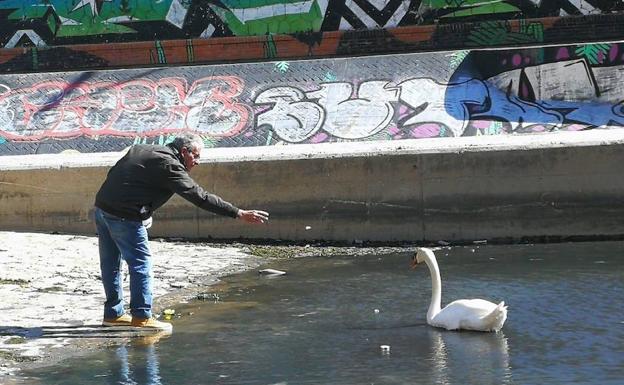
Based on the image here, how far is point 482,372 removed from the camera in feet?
22.7

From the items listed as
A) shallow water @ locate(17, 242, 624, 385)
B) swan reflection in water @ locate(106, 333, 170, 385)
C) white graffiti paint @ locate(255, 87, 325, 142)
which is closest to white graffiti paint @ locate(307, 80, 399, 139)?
white graffiti paint @ locate(255, 87, 325, 142)

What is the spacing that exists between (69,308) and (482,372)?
418 centimetres

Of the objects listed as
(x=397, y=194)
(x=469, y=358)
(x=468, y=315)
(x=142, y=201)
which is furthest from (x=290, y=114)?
(x=469, y=358)

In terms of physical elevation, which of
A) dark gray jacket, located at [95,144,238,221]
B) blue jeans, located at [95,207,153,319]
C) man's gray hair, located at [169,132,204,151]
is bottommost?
blue jeans, located at [95,207,153,319]

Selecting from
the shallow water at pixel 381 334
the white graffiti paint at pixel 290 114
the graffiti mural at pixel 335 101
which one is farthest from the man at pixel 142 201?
the white graffiti paint at pixel 290 114

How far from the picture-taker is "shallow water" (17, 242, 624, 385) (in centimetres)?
700

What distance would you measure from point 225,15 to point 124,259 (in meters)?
17.1

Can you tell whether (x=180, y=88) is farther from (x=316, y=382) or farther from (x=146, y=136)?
(x=316, y=382)

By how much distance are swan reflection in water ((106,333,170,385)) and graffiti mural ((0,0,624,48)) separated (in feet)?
54.1

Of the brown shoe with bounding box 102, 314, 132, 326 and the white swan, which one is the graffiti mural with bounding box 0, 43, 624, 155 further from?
the brown shoe with bounding box 102, 314, 132, 326

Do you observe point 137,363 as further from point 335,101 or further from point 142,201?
point 335,101

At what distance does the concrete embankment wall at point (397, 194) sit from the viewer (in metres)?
13.8

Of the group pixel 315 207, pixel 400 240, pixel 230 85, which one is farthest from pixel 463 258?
pixel 230 85

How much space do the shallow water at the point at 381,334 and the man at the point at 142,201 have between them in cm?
50
